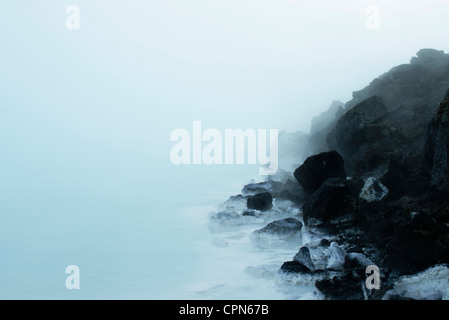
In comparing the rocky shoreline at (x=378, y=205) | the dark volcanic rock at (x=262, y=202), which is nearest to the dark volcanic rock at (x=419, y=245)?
the rocky shoreline at (x=378, y=205)

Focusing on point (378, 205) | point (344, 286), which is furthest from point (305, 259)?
point (378, 205)

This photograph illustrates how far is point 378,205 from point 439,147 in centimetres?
248

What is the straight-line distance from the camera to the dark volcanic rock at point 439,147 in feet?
33.4

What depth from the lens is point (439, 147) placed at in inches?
416

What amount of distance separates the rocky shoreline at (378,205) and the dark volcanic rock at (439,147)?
0.03 meters

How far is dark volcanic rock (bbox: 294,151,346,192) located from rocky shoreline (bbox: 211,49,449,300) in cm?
4

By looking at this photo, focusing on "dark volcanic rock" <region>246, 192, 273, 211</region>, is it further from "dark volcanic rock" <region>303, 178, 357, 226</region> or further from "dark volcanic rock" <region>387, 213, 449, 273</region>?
"dark volcanic rock" <region>387, 213, 449, 273</region>

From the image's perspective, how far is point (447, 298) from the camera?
20.6ft

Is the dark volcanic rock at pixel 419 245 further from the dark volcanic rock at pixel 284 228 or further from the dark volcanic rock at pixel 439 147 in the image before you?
the dark volcanic rock at pixel 284 228

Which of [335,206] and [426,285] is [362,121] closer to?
[335,206]

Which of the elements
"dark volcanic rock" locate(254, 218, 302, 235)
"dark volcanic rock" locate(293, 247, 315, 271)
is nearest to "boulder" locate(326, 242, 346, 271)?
"dark volcanic rock" locate(293, 247, 315, 271)

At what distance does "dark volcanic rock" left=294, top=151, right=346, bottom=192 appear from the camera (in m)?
14.6
